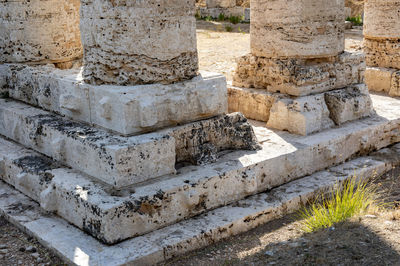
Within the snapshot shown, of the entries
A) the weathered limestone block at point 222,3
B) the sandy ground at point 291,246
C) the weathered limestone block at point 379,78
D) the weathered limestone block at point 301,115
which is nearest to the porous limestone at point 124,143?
the weathered limestone block at point 301,115

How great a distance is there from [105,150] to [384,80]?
463 centimetres

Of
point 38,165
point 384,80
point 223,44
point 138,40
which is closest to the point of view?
point 138,40

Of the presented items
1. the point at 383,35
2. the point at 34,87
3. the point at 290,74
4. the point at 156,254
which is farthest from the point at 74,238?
the point at 383,35

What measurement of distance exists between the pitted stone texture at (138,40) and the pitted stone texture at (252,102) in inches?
52.3

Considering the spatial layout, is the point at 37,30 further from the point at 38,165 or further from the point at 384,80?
the point at 384,80

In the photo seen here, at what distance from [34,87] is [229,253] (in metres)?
2.94

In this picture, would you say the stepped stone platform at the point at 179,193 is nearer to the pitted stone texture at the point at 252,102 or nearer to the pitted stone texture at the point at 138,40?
the pitted stone texture at the point at 252,102

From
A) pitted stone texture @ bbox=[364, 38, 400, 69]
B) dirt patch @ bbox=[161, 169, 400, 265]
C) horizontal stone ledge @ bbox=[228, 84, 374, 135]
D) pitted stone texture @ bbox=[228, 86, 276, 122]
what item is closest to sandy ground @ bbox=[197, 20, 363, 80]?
pitted stone texture @ bbox=[364, 38, 400, 69]

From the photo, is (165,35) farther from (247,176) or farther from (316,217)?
(316,217)

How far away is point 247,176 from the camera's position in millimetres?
4344

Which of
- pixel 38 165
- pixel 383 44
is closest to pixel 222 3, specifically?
pixel 383 44

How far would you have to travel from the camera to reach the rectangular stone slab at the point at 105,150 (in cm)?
393

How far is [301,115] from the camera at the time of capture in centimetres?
517

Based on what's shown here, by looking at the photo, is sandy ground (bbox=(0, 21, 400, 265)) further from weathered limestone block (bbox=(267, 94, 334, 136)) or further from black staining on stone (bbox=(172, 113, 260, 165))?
weathered limestone block (bbox=(267, 94, 334, 136))
